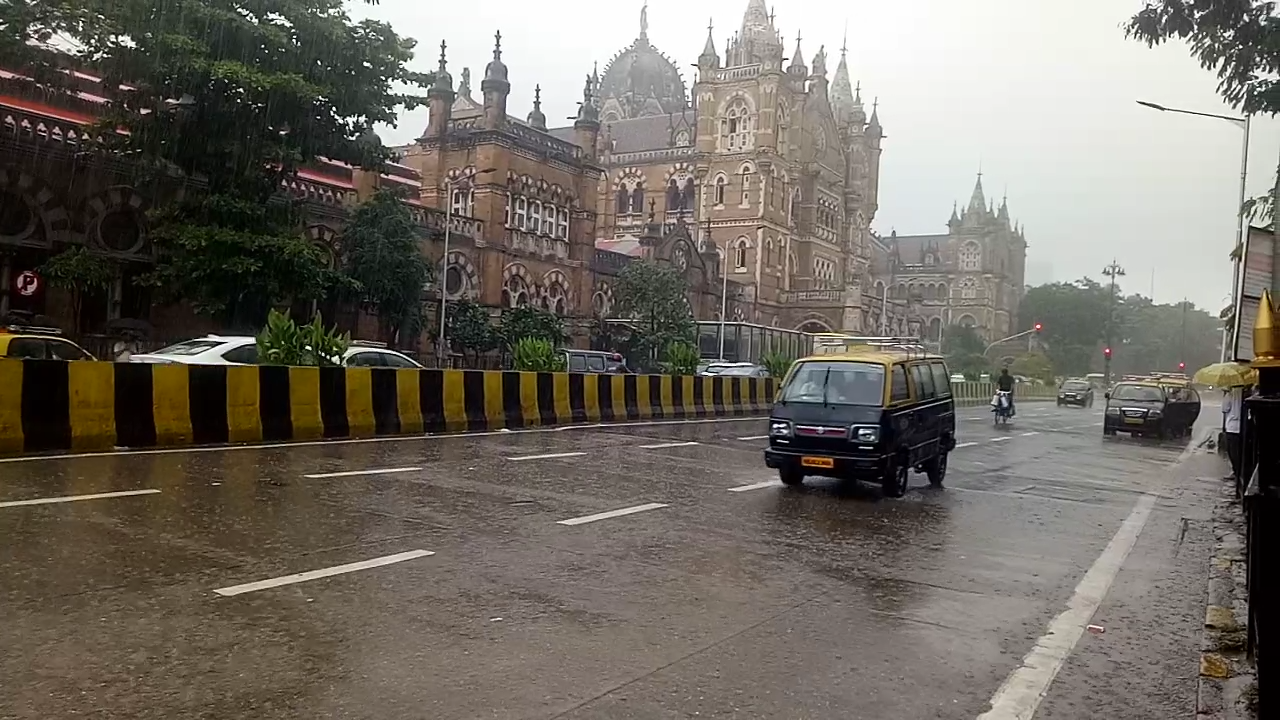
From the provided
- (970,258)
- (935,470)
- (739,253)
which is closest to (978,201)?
(970,258)

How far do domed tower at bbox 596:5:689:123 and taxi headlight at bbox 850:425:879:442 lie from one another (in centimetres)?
7868

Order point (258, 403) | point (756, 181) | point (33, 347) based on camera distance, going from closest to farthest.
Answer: point (258, 403) → point (33, 347) → point (756, 181)

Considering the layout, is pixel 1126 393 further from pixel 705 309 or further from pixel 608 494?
pixel 705 309

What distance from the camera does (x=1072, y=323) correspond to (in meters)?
104

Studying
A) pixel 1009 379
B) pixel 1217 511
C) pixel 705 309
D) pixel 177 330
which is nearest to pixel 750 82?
pixel 705 309

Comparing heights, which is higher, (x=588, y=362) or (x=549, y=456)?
(x=588, y=362)

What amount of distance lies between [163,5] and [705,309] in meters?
39.4

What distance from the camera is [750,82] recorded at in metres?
71.6

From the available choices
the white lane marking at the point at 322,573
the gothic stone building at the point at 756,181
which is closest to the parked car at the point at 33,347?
the white lane marking at the point at 322,573

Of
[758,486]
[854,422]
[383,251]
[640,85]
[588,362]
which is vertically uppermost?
[640,85]

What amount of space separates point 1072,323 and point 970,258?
52.1 feet

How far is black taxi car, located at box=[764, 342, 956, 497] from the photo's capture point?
11.4m

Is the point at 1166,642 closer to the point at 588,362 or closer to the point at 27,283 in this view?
the point at 588,362

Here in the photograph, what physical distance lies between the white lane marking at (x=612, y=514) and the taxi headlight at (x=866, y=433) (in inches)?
98.5
